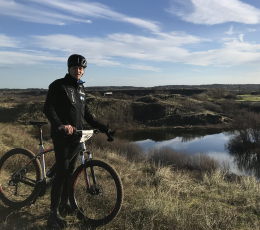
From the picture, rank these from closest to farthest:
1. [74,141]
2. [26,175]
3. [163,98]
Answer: [74,141] < [26,175] < [163,98]

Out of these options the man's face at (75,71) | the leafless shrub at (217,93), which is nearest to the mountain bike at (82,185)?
the man's face at (75,71)

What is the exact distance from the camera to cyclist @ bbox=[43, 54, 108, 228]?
8.62ft

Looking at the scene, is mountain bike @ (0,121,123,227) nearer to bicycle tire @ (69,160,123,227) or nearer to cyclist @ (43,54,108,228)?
bicycle tire @ (69,160,123,227)

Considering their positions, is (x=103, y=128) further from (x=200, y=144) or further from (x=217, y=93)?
(x=217, y=93)

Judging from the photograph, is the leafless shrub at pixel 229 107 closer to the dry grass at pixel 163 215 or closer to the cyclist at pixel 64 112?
the dry grass at pixel 163 215

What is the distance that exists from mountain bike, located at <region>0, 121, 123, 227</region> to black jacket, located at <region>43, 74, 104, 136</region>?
0.75 ft

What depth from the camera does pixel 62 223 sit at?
2709 mm

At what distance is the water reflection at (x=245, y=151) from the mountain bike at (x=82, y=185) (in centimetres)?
1980

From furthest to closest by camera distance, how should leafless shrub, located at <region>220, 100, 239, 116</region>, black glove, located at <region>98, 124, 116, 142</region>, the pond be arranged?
leafless shrub, located at <region>220, 100, 239, 116</region>
the pond
black glove, located at <region>98, 124, 116, 142</region>

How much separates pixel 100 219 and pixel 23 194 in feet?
5.35

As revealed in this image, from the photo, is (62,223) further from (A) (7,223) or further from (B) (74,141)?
(B) (74,141)

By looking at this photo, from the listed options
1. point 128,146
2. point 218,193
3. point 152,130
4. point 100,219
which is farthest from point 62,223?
point 152,130

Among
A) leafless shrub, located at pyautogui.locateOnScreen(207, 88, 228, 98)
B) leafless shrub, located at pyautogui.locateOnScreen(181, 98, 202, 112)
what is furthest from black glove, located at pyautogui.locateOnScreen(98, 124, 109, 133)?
leafless shrub, located at pyautogui.locateOnScreen(207, 88, 228, 98)

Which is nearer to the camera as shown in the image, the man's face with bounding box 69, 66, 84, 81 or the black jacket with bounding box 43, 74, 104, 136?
the black jacket with bounding box 43, 74, 104, 136
